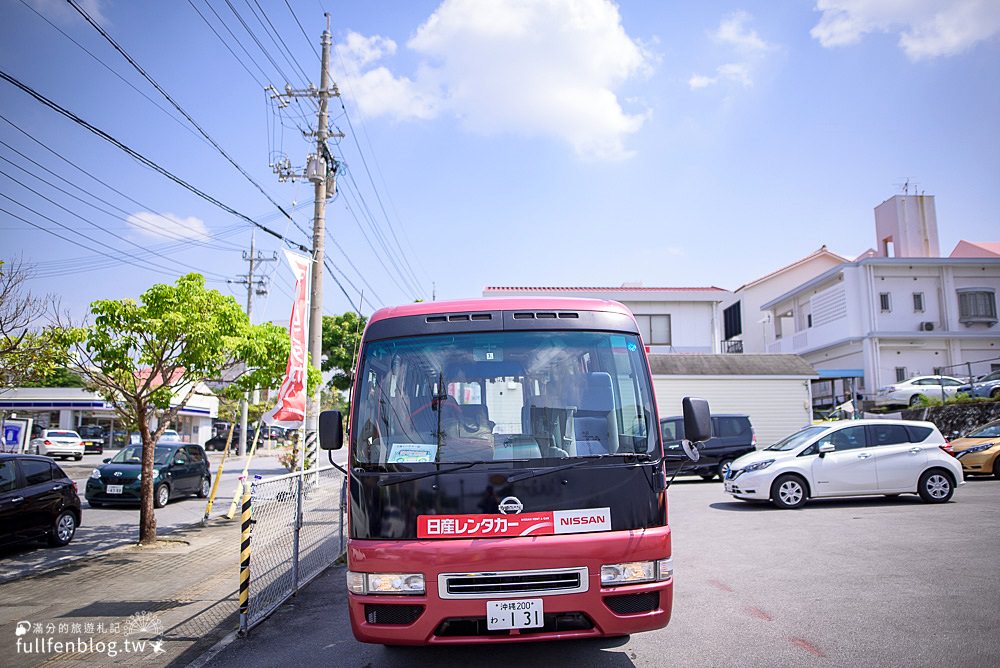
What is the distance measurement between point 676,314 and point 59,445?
105 feet

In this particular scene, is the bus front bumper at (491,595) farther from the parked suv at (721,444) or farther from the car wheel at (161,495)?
the parked suv at (721,444)

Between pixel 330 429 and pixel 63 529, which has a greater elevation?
pixel 330 429

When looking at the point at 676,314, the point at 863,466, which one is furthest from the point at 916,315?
the point at 863,466

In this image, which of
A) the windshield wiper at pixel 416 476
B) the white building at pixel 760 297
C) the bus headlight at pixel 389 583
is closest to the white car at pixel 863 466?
the windshield wiper at pixel 416 476

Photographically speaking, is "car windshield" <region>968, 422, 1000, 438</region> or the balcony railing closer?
"car windshield" <region>968, 422, 1000, 438</region>

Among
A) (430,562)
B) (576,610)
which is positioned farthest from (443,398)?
(576,610)

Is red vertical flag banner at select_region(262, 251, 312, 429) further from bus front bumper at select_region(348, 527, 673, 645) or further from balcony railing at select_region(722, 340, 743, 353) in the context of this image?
balcony railing at select_region(722, 340, 743, 353)

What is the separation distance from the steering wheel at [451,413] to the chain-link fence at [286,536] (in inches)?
101

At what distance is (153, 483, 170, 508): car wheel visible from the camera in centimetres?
1594

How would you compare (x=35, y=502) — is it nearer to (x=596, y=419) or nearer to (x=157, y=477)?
(x=157, y=477)

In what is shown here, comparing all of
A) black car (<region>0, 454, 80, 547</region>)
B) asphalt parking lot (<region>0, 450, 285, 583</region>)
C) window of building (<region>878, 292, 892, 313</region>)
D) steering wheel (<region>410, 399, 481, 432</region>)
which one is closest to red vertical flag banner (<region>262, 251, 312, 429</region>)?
asphalt parking lot (<region>0, 450, 285, 583</region>)

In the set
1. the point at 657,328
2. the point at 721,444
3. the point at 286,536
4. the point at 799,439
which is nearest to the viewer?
the point at 286,536

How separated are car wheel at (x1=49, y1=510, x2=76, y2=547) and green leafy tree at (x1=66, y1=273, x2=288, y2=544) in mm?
1589

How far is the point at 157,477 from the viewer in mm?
15875
